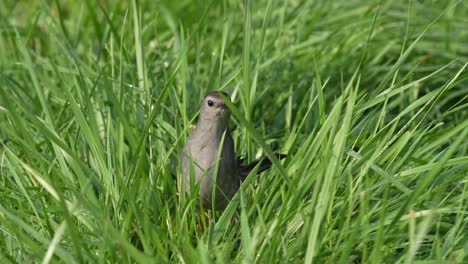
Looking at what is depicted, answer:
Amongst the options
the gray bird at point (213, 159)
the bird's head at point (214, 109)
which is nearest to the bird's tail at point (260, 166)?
the gray bird at point (213, 159)

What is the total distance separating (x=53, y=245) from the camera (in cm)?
217

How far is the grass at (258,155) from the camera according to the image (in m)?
2.49

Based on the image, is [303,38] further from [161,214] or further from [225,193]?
[161,214]

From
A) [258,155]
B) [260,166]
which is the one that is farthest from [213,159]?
[258,155]

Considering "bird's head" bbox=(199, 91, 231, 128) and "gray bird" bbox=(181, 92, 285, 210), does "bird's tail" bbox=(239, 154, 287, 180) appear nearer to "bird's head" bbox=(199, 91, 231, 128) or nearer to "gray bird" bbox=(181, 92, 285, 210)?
"gray bird" bbox=(181, 92, 285, 210)

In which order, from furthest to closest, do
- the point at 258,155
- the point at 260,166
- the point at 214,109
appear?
the point at 258,155 → the point at 214,109 → the point at 260,166

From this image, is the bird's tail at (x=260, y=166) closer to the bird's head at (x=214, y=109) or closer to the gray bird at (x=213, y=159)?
the gray bird at (x=213, y=159)

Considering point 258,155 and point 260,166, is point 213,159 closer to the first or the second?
point 260,166

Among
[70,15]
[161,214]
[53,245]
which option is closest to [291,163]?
[161,214]

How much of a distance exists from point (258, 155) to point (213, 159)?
1.54 feet

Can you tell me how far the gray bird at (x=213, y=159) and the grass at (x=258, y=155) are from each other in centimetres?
7

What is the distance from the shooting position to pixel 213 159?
3158mm

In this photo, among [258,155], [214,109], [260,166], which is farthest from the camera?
[258,155]

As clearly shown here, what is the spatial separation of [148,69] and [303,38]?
3.30ft
